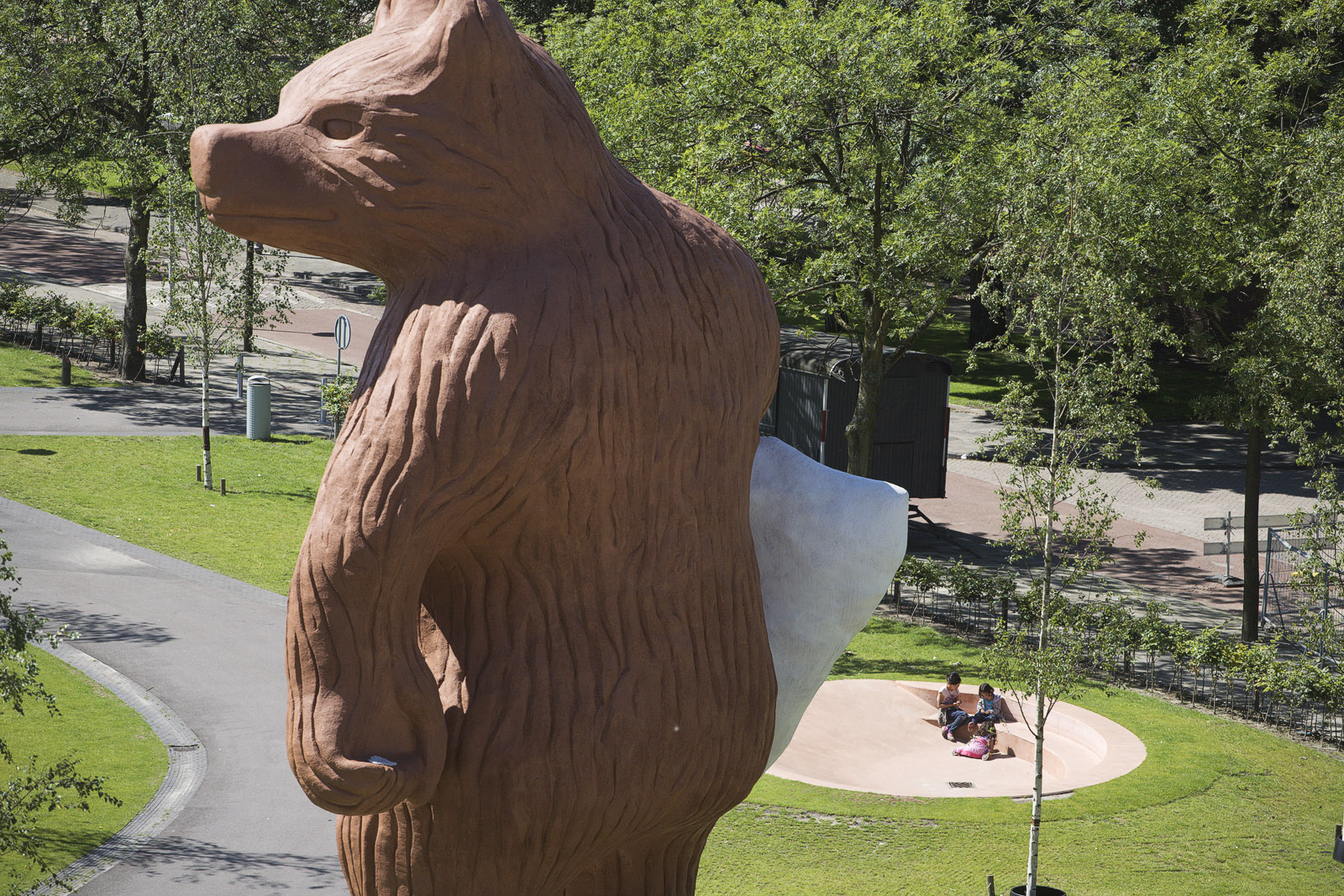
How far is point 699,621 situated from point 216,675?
1079 centimetres

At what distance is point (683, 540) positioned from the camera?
152 inches

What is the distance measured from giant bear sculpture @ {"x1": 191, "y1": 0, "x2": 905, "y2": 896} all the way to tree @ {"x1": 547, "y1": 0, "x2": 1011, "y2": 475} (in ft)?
33.3

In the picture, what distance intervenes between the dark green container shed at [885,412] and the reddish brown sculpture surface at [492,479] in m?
15.8

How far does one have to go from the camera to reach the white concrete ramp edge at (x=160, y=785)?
9.59 metres

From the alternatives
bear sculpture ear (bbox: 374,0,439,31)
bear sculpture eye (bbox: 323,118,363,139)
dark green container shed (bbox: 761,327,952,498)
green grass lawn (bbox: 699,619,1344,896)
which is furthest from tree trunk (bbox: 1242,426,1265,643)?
bear sculpture eye (bbox: 323,118,363,139)

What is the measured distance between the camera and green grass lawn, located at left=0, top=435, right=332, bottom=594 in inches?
683

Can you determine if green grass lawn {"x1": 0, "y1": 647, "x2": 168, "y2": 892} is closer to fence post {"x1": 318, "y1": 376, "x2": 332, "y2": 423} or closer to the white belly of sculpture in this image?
the white belly of sculpture

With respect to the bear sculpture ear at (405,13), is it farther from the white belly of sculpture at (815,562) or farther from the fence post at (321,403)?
the fence post at (321,403)

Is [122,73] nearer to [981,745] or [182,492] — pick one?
[182,492]

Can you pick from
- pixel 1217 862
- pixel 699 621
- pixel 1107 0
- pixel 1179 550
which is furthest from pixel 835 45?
pixel 699 621

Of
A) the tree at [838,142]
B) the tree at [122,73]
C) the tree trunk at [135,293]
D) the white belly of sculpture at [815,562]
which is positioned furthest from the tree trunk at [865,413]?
the tree trunk at [135,293]

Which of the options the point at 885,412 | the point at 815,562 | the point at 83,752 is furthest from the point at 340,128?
the point at 885,412

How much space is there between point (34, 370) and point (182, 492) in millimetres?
8903

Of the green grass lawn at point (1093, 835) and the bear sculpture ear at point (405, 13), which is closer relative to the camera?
the bear sculpture ear at point (405, 13)
